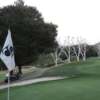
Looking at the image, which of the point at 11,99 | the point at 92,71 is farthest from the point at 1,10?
the point at 11,99

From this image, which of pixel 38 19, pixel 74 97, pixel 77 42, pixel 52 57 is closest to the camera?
pixel 74 97

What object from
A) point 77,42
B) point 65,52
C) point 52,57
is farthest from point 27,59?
point 77,42

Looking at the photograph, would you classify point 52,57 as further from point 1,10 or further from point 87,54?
point 1,10

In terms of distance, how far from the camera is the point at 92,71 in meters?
36.3

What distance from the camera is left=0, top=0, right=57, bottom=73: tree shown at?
33.7 meters

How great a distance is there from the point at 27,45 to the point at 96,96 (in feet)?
67.2

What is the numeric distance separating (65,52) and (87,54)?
1298 centimetres

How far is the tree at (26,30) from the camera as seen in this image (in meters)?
33.7

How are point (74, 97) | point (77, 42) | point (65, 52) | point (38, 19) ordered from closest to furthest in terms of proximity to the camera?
point (74, 97)
point (38, 19)
point (65, 52)
point (77, 42)

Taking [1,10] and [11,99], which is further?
[1,10]

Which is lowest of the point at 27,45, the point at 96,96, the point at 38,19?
the point at 96,96

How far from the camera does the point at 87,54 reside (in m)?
88.5

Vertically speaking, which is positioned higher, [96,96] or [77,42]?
[77,42]

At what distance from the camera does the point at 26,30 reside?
114ft
